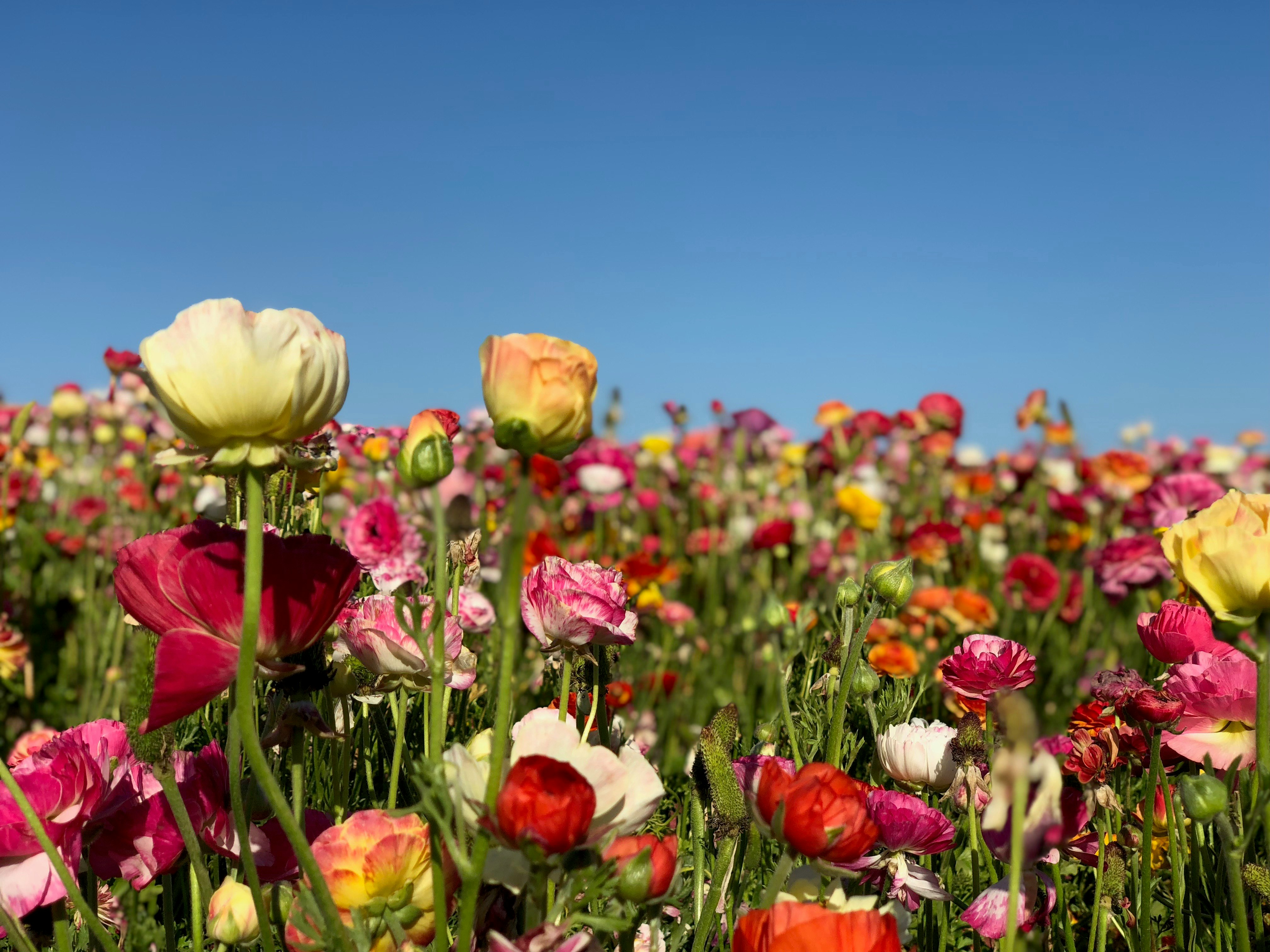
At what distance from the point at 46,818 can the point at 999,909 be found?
0.70 metres

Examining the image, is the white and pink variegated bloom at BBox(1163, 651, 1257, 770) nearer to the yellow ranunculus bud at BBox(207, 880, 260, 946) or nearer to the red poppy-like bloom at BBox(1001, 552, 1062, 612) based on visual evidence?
the yellow ranunculus bud at BBox(207, 880, 260, 946)

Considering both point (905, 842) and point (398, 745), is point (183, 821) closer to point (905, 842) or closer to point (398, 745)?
point (398, 745)

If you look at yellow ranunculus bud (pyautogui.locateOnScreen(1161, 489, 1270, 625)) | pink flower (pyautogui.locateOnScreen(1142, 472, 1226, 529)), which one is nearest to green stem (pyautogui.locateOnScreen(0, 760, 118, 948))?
yellow ranunculus bud (pyautogui.locateOnScreen(1161, 489, 1270, 625))

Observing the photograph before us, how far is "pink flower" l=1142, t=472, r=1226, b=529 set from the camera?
2.82 m

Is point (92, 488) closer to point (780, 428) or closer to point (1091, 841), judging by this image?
point (780, 428)

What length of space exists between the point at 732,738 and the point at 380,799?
77 cm

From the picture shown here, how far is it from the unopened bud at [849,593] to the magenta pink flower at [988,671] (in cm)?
11

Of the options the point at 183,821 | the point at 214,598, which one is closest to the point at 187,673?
the point at 214,598

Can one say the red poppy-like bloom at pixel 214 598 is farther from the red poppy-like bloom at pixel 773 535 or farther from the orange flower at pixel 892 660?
the red poppy-like bloom at pixel 773 535

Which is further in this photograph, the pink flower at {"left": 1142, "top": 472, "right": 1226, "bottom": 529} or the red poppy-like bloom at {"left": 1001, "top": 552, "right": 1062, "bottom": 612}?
the red poppy-like bloom at {"left": 1001, "top": 552, "right": 1062, "bottom": 612}

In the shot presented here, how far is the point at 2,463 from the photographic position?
1354 mm

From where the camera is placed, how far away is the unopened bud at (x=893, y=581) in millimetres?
919

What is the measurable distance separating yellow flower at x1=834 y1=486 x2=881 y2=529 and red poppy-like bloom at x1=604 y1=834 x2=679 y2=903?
3.23 meters

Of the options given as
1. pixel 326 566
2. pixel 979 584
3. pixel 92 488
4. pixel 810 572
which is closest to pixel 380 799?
pixel 326 566
